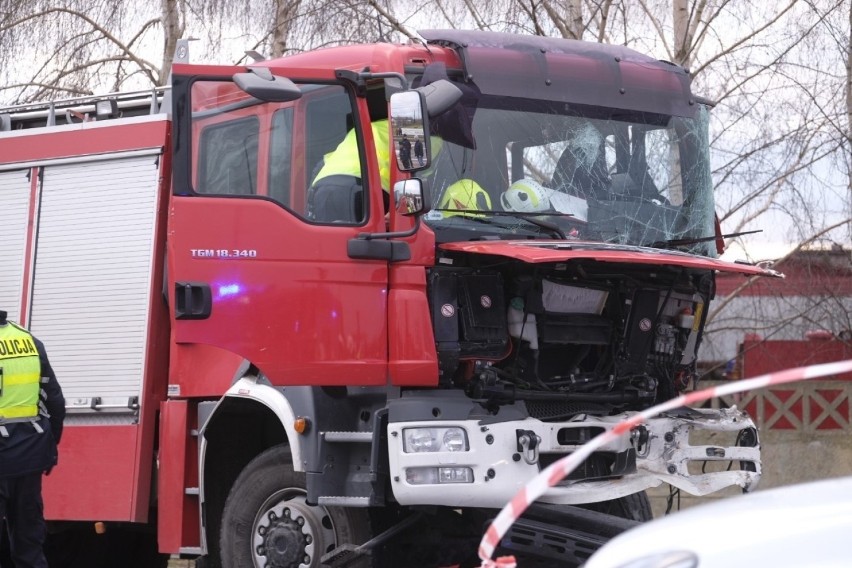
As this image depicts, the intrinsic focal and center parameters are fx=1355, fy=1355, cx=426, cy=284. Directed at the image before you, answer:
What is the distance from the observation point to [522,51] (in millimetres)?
7160

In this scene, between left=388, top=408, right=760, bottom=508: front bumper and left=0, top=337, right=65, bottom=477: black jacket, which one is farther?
left=0, top=337, right=65, bottom=477: black jacket

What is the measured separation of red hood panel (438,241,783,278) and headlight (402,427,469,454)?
87cm

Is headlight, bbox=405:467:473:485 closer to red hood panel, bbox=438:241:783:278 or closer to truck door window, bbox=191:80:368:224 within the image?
red hood panel, bbox=438:241:783:278

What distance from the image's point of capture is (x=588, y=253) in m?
6.26

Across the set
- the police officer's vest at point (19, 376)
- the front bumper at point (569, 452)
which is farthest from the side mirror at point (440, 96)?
the police officer's vest at point (19, 376)

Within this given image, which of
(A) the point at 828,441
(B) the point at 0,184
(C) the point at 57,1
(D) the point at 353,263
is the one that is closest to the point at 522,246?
(D) the point at 353,263

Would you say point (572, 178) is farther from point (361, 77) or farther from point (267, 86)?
point (267, 86)

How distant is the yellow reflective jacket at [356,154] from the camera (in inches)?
267

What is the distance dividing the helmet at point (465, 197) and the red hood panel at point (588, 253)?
0.21 meters

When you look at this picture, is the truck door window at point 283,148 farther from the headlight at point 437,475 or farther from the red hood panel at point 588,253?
the headlight at point 437,475

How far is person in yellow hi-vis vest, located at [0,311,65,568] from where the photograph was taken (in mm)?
7520

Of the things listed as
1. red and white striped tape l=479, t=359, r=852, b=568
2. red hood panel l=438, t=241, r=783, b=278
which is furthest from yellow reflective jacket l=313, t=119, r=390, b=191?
red and white striped tape l=479, t=359, r=852, b=568

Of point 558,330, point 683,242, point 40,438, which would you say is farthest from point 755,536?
point 40,438

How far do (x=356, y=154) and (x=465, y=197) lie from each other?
1.93ft
